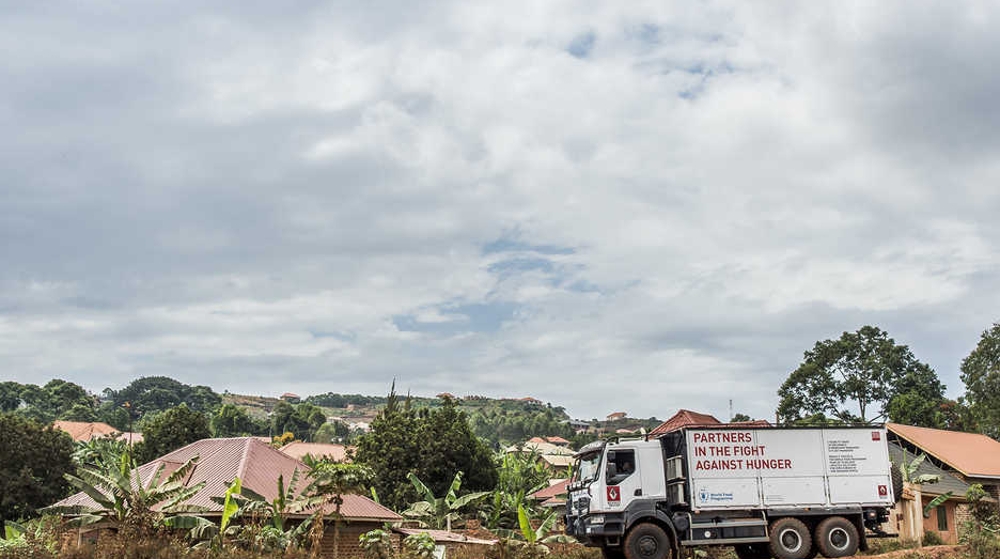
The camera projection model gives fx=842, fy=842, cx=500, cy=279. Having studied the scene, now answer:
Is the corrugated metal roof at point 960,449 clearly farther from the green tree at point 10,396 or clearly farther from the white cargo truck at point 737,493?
the green tree at point 10,396

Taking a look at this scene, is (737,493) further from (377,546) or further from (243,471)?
(243,471)

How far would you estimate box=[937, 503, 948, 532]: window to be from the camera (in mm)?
39719

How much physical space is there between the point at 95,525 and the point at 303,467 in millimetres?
7777

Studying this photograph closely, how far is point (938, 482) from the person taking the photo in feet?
136

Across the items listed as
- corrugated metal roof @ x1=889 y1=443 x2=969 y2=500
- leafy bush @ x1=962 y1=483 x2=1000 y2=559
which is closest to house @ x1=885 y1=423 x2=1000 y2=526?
corrugated metal roof @ x1=889 y1=443 x2=969 y2=500

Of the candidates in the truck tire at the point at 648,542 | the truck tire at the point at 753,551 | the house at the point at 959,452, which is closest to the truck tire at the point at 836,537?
the truck tire at the point at 753,551

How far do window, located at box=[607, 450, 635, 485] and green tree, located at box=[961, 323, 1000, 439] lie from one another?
4920 centimetres

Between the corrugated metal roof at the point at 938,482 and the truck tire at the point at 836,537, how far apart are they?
1840 centimetres

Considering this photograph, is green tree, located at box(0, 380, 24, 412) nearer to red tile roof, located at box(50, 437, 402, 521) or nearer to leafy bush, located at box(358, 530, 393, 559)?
red tile roof, located at box(50, 437, 402, 521)

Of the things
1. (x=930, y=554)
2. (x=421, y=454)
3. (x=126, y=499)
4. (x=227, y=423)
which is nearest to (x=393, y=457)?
(x=421, y=454)

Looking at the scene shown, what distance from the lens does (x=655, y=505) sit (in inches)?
824

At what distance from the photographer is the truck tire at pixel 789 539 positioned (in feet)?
68.9

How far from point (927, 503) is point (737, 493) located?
22670 mm

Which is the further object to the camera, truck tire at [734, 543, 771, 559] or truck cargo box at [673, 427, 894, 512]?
truck tire at [734, 543, 771, 559]
